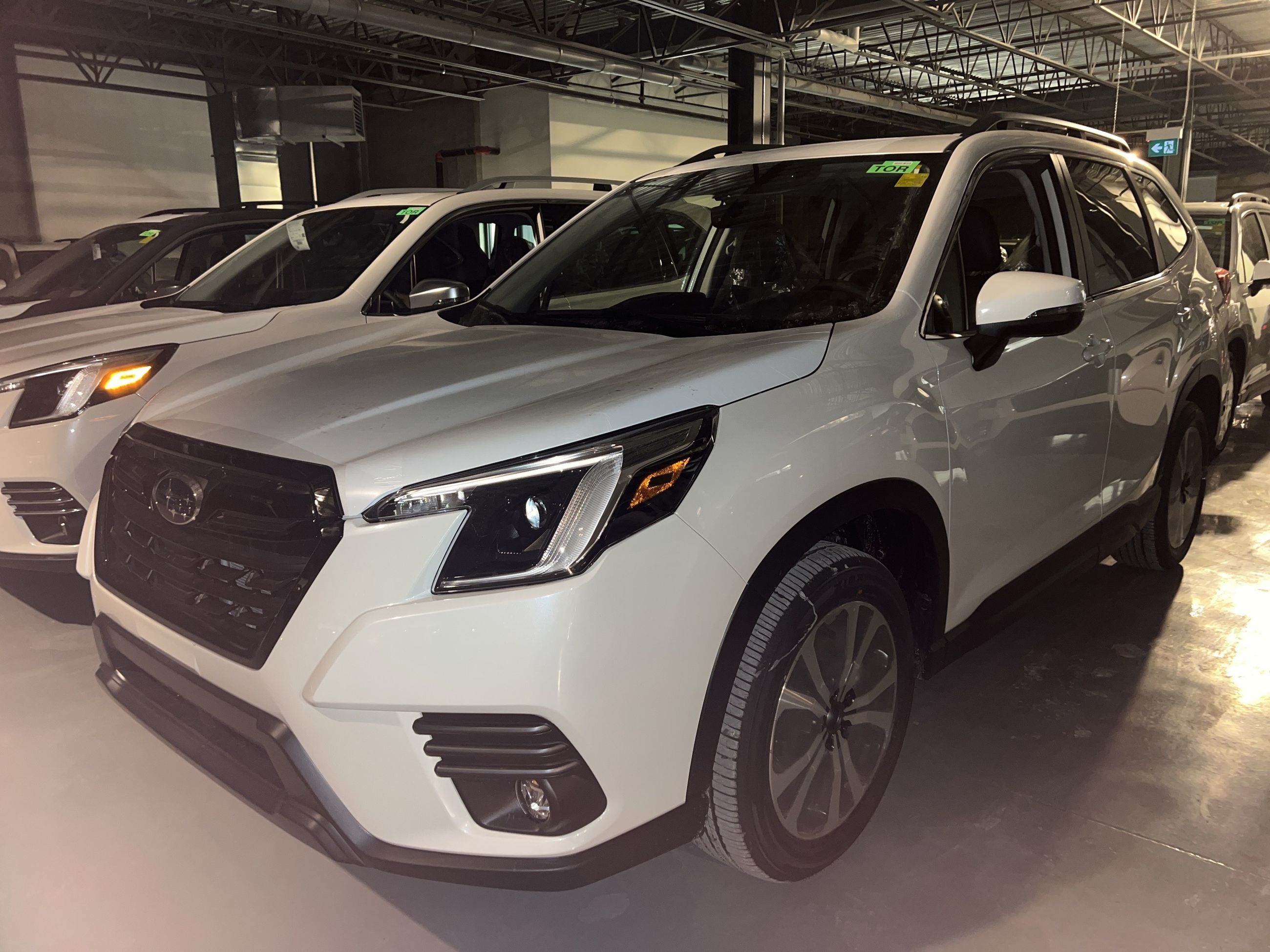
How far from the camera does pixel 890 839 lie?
210 cm

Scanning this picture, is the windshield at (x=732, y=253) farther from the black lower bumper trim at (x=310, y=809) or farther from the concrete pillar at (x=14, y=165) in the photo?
the concrete pillar at (x=14, y=165)

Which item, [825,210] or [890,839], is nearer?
[890,839]

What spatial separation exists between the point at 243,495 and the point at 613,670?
75 cm

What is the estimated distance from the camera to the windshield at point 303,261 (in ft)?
13.6

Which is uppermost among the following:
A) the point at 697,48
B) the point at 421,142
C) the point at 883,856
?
the point at 697,48

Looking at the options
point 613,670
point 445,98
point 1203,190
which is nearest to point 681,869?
point 613,670

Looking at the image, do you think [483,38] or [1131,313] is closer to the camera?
[1131,313]

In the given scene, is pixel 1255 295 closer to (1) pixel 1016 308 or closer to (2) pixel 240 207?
(1) pixel 1016 308

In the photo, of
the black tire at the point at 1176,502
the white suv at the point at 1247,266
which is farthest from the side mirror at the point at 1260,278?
the black tire at the point at 1176,502

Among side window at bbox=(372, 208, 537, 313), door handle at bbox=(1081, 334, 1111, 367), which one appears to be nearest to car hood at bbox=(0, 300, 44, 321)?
side window at bbox=(372, 208, 537, 313)

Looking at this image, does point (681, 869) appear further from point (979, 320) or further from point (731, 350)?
point (979, 320)

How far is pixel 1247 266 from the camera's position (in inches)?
235

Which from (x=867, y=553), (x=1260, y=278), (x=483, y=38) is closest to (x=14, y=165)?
(x=483, y=38)

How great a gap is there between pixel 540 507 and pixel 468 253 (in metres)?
3.21
